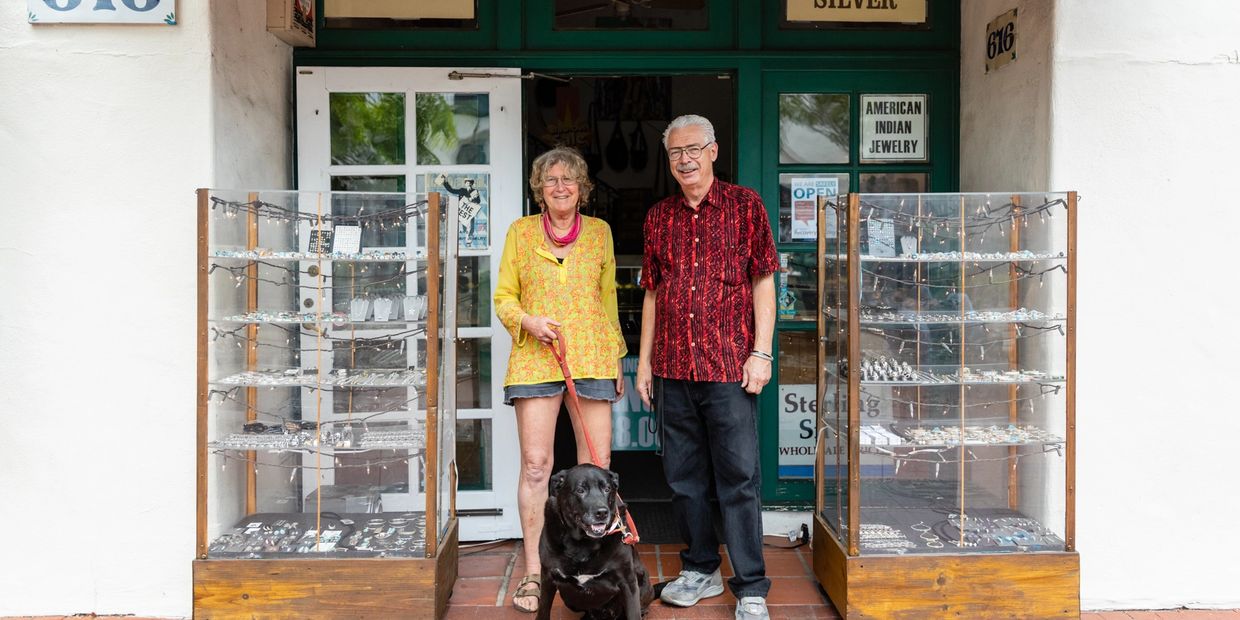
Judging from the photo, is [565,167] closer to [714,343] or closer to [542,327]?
[542,327]

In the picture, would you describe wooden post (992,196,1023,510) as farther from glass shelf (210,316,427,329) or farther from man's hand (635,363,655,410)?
glass shelf (210,316,427,329)

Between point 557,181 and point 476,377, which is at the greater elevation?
point 557,181

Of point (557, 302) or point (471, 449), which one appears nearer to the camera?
point (557, 302)

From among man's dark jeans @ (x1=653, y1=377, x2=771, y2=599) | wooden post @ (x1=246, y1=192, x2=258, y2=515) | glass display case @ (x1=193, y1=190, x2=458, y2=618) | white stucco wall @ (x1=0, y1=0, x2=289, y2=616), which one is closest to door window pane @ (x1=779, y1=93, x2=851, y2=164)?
man's dark jeans @ (x1=653, y1=377, x2=771, y2=599)

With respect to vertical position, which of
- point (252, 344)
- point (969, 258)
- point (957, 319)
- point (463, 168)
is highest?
point (463, 168)

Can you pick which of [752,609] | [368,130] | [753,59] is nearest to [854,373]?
[752,609]

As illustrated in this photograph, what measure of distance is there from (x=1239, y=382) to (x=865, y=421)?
1.65m

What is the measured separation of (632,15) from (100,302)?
279 centimetres

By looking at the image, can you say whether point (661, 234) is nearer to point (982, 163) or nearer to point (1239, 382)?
point (982, 163)

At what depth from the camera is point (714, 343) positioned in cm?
376

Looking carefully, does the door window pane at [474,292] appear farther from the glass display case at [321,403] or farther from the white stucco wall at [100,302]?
the white stucco wall at [100,302]

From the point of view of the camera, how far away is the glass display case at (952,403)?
366cm

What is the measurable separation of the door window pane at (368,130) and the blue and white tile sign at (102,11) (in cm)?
99

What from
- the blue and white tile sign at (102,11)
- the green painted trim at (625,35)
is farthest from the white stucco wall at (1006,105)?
the blue and white tile sign at (102,11)
